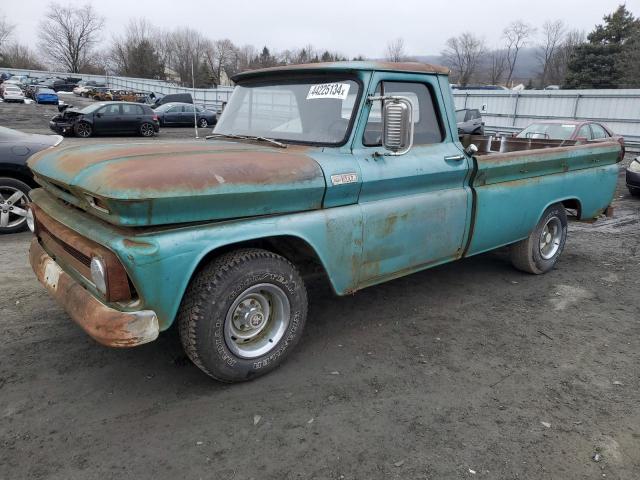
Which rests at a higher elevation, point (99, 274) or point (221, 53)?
point (221, 53)

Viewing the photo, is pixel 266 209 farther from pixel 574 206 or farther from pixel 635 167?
pixel 635 167

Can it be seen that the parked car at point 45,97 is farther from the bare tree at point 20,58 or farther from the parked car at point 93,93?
the bare tree at point 20,58

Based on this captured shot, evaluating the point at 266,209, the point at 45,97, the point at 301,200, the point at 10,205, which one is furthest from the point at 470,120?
the point at 45,97

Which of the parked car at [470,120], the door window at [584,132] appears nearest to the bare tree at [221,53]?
the parked car at [470,120]

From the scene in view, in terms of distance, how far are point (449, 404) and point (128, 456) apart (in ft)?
6.02

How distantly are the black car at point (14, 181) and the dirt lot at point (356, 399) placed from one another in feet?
6.97

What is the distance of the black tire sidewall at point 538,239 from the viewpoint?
5051 millimetres

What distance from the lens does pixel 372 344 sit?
144 inches

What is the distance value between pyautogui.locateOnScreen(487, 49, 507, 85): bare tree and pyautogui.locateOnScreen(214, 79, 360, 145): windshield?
80516 millimetres

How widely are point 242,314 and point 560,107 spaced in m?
21.4

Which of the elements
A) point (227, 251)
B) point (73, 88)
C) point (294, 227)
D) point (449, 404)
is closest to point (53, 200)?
point (227, 251)

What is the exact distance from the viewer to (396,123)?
3184mm

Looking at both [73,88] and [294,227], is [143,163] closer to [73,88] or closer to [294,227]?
[294,227]

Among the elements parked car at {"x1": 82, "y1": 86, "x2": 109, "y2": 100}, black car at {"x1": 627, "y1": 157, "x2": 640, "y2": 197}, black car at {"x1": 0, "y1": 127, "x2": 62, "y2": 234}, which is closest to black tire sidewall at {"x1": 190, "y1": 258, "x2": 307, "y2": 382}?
black car at {"x1": 0, "y1": 127, "x2": 62, "y2": 234}
